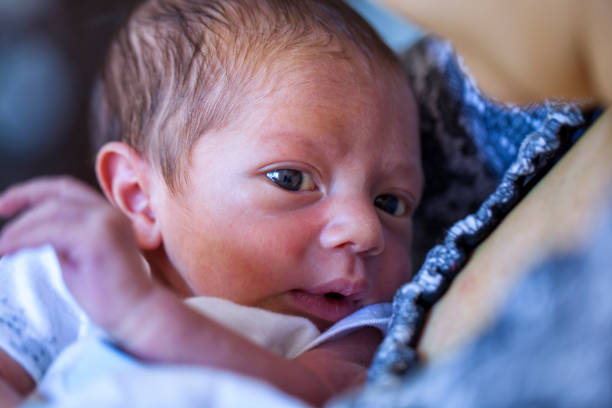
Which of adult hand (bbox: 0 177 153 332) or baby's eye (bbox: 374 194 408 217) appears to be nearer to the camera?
adult hand (bbox: 0 177 153 332)

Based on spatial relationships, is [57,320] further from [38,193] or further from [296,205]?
[296,205]

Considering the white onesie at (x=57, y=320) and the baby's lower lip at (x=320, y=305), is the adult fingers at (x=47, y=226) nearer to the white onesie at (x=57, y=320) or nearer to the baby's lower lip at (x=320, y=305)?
the white onesie at (x=57, y=320)

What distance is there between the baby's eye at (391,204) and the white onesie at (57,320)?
19 cm

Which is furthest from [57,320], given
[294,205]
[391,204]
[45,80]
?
[45,80]

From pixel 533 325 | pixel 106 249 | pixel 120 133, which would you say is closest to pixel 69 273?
pixel 106 249

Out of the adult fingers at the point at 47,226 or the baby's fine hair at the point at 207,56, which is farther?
the baby's fine hair at the point at 207,56

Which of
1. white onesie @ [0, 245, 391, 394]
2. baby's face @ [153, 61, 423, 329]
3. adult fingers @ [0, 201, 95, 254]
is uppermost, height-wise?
adult fingers @ [0, 201, 95, 254]

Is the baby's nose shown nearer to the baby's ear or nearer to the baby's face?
the baby's face

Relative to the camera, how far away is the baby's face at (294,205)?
757 millimetres

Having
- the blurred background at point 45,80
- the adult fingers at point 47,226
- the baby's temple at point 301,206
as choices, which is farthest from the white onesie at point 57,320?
the blurred background at point 45,80

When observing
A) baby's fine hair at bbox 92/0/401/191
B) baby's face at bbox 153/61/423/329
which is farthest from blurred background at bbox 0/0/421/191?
baby's face at bbox 153/61/423/329

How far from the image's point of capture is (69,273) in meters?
0.52

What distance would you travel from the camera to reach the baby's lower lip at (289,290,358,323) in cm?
77

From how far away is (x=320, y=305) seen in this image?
784 millimetres
